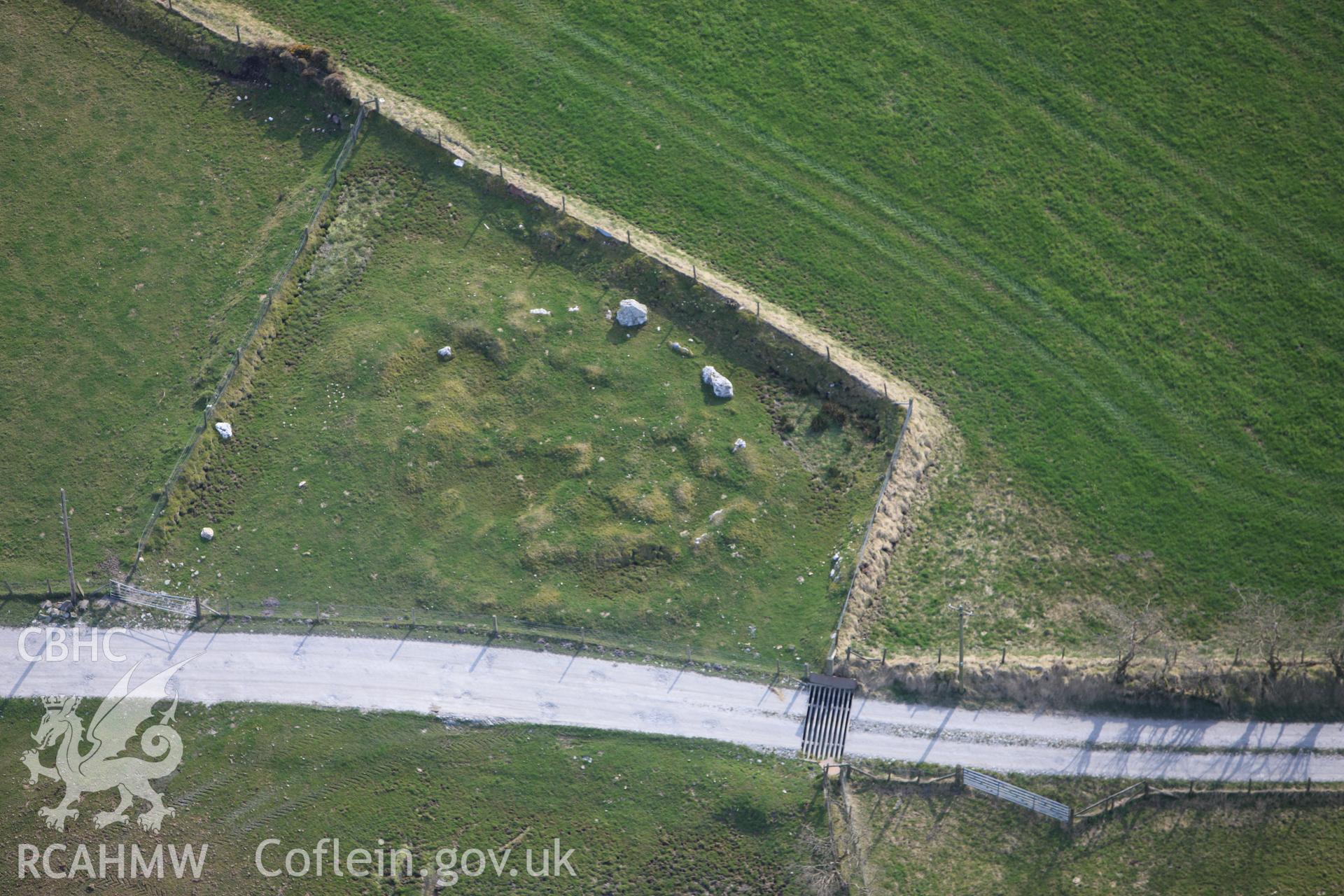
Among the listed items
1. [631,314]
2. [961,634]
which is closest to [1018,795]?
[961,634]

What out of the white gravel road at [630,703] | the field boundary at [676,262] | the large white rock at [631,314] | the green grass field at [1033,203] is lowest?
the white gravel road at [630,703]

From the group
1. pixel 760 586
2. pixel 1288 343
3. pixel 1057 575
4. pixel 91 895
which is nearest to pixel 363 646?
pixel 91 895

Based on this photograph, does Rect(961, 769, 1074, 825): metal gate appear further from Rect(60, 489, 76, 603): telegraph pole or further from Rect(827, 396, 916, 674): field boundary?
Rect(60, 489, 76, 603): telegraph pole

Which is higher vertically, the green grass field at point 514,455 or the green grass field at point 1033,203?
the green grass field at point 1033,203

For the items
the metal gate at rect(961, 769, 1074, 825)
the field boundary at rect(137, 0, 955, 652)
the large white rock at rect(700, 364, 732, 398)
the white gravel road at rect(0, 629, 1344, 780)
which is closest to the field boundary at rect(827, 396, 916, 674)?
the field boundary at rect(137, 0, 955, 652)

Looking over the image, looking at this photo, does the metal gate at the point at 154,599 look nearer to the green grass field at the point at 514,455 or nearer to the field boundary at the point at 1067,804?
the green grass field at the point at 514,455

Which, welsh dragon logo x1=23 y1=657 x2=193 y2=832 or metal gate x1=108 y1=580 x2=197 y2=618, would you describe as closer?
welsh dragon logo x1=23 y1=657 x2=193 y2=832

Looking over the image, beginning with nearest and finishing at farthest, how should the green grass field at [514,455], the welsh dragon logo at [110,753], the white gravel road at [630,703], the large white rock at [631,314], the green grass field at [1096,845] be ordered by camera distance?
the welsh dragon logo at [110,753] → the green grass field at [1096,845] → the white gravel road at [630,703] → the green grass field at [514,455] → the large white rock at [631,314]

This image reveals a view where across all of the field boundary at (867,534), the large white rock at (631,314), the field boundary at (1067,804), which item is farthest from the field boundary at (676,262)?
the field boundary at (1067,804)

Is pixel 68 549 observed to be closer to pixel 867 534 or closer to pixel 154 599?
pixel 154 599
